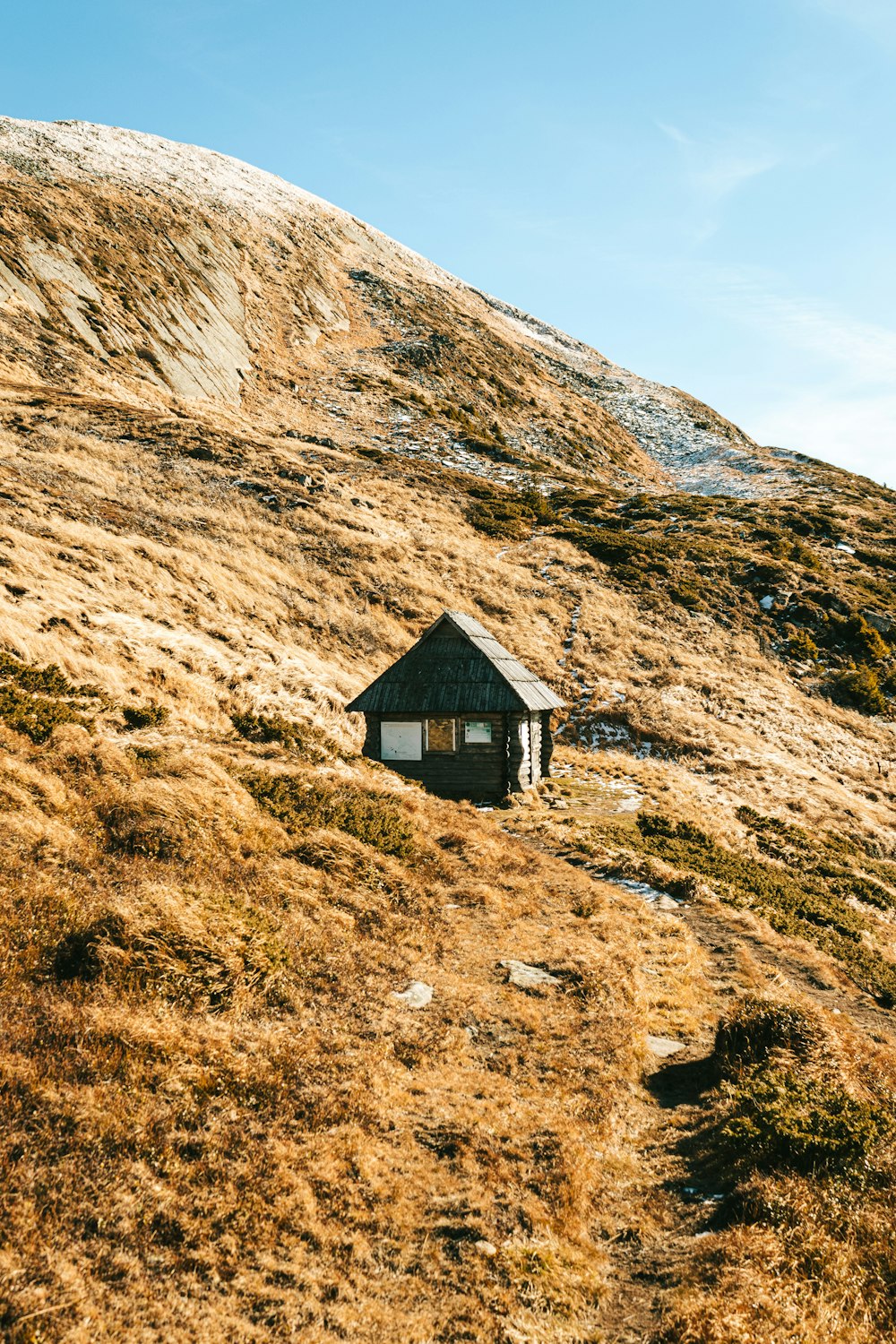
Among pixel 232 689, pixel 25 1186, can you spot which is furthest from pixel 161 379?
pixel 25 1186

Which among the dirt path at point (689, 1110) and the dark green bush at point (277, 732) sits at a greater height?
the dark green bush at point (277, 732)

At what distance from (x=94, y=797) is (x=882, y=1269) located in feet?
37.9

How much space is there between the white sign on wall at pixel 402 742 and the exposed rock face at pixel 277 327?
41.4m

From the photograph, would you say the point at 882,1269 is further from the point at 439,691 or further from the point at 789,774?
the point at 789,774

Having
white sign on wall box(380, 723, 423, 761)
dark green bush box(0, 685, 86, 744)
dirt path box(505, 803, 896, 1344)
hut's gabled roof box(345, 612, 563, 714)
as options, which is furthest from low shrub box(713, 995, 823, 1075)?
white sign on wall box(380, 723, 423, 761)

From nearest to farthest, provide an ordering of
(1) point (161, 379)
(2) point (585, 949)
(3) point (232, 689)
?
1. (2) point (585, 949)
2. (3) point (232, 689)
3. (1) point (161, 379)

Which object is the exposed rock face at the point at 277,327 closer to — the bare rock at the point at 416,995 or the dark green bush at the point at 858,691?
the dark green bush at the point at 858,691

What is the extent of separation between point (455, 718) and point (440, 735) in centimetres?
85

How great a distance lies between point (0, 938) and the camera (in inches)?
339

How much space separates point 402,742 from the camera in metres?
27.5

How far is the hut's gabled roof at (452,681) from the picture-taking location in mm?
26672

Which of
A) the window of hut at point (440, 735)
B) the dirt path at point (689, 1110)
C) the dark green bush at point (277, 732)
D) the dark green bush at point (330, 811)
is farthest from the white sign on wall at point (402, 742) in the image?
the dirt path at point (689, 1110)

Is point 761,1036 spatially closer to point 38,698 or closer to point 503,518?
point 38,698

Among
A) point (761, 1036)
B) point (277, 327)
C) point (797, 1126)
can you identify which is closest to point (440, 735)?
point (761, 1036)
